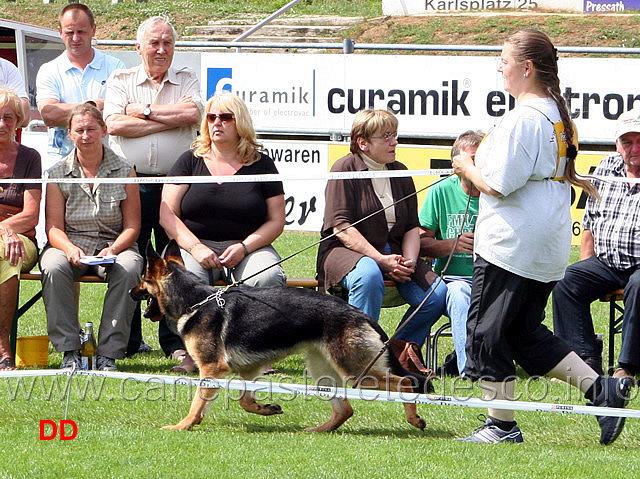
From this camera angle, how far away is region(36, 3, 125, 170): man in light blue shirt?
6.87m

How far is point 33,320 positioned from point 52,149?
1.58 m

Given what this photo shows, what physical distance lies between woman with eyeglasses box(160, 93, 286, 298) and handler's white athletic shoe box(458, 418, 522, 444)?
182cm

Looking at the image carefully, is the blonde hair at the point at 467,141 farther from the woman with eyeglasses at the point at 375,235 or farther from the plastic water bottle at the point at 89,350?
the plastic water bottle at the point at 89,350

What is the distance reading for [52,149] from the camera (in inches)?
275

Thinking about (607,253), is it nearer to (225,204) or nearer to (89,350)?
(225,204)

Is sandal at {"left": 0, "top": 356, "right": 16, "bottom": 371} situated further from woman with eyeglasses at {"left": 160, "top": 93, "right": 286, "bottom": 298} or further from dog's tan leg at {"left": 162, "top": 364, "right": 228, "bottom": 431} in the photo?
dog's tan leg at {"left": 162, "top": 364, "right": 228, "bottom": 431}

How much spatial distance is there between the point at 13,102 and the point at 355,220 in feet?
7.62

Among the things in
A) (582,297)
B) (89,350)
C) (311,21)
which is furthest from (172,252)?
(311,21)

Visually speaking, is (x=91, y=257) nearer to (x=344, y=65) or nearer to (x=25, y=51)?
(x=344, y=65)

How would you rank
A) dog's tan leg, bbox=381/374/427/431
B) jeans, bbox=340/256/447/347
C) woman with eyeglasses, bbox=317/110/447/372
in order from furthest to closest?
1. woman with eyeglasses, bbox=317/110/447/372
2. jeans, bbox=340/256/447/347
3. dog's tan leg, bbox=381/374/427/431

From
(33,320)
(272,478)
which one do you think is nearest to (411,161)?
(33,320)

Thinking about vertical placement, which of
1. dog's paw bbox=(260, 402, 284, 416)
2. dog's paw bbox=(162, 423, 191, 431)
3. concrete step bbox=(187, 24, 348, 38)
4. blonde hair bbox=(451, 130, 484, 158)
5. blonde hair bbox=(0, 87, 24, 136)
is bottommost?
dog's paw bbox=(260, 402, 284, 416)

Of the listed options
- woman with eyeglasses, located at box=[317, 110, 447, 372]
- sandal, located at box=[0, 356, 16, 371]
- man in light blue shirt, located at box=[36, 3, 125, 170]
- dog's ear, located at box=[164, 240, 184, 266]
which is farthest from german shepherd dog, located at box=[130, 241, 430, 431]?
man in light blue shirt, located at box=[36, 3, 125, 170]

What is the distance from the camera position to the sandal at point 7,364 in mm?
5937
